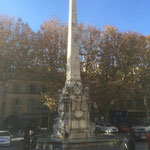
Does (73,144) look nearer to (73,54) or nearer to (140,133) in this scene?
(73,54)

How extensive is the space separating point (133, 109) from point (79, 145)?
32770 millimetres

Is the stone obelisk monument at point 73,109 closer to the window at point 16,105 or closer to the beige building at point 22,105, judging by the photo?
the beige building at point 22,105

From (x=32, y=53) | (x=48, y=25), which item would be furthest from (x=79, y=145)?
(x=48, y=25)

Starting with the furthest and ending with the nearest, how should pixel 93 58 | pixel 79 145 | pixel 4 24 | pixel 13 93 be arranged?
1. pixel 13 93
2. pixel 93 58
3. pixel 4 24
4. pixel 79 145

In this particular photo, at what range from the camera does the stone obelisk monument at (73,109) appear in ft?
37.4

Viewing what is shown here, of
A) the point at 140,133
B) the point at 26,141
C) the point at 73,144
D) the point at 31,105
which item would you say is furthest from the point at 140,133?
the point at 31,105

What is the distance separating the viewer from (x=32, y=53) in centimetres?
2134

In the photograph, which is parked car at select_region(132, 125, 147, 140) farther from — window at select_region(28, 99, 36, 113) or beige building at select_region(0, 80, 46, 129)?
window at select_region(28, 99, 36, 113)

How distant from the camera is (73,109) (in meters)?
11.8

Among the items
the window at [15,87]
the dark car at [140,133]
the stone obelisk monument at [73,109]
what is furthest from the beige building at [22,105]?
the dark car at [140,133]

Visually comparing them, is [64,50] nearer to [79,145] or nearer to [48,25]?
[48,25]

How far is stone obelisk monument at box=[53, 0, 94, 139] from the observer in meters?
11.4

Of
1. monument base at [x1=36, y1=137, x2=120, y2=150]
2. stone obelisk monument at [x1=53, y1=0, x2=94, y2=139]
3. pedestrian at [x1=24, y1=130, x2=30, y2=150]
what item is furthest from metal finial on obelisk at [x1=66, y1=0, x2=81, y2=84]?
pedestrian at [x1=24, y1=130, x2=30, y2=150]

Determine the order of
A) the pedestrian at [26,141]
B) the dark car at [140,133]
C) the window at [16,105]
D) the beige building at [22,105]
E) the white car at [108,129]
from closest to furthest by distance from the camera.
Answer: the pedestrian at [26,141] → the dark car at [140,133] → the white car at [108,129] → the beige building at [22,105] → the window at [16,105]
